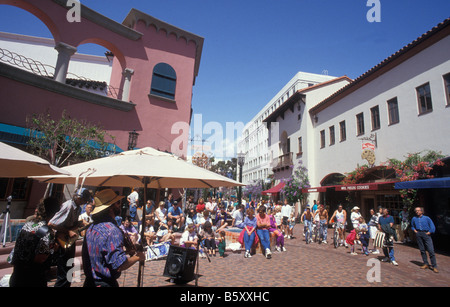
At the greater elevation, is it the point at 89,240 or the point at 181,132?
the point at 181,132

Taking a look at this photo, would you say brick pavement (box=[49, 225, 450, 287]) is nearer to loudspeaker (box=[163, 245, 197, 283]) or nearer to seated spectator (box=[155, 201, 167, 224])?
loudspeaker (box=[163, 245, 197, 283])

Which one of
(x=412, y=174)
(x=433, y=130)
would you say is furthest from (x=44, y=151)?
(x=433, y=130)

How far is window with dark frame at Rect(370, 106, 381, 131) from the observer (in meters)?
15.0

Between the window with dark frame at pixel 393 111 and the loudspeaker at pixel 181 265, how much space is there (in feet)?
45.4

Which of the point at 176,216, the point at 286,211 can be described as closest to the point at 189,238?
the point at 176,216

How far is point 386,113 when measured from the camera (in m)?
14.3

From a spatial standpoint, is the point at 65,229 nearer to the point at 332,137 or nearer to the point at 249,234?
the point at 249,234

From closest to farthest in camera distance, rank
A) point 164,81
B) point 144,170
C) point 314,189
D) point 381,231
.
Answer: point 144,170 < point 381,231 < point 164,81 < point 314,189

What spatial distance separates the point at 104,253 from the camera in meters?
2.61

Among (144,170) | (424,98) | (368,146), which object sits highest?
(424,98)

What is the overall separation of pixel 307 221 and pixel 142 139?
10741 mm

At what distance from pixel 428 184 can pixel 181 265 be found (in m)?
10.1

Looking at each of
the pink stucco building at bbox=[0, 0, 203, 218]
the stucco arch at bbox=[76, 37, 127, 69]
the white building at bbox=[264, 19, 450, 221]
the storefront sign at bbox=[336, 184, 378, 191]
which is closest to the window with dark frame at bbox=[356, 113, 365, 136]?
the white building at bbox=[264, 19, 450, 221]
